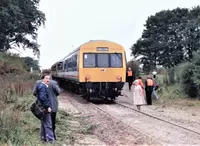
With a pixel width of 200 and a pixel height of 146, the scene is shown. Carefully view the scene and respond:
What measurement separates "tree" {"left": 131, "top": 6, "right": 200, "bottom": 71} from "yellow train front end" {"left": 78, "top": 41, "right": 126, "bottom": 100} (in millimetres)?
30821

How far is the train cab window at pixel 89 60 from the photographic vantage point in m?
21.8

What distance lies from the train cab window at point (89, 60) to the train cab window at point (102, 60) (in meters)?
0.27

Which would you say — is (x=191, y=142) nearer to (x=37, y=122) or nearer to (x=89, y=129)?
(x=89, y=129)

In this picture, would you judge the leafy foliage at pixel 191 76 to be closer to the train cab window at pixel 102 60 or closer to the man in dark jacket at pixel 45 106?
the train cab window at pixel 102 60

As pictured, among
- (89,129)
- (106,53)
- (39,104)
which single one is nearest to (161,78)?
(106,53)

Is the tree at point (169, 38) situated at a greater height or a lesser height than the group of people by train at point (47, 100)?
greater

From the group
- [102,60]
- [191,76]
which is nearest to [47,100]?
[102,60]

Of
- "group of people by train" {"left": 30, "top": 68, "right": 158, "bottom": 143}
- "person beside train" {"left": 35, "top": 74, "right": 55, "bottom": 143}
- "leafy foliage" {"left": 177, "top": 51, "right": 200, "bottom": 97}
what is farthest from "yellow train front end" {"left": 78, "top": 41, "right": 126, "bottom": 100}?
"person beside train" {"left": 35, "top": 74, "right": 55, "bottom": 143}

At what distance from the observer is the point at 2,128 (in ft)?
28.9

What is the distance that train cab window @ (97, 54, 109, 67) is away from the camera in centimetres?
2190

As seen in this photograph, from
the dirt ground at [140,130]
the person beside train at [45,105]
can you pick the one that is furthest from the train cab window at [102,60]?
the person beside train at [45,105]

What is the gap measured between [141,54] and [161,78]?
88.4 ft

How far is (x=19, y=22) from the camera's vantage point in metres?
38.4

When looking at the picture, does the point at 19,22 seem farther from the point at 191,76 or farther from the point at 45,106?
the point at 45,106
